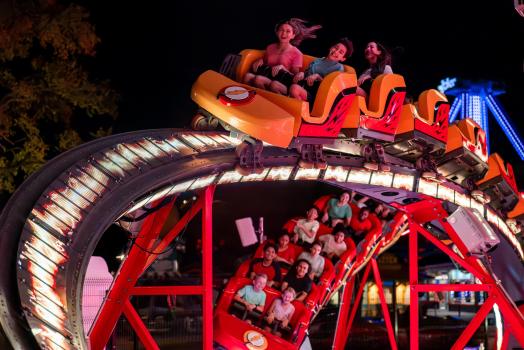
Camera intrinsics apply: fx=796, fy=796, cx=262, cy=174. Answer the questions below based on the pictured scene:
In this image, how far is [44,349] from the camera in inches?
206

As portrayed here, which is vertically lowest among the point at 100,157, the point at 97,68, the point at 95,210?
the point at 95,210

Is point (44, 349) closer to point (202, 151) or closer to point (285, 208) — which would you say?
point (202, 151)

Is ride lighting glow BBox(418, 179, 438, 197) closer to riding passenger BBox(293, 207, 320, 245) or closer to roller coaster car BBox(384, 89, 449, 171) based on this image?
roller coaster car BBox(384, 89, 449, 171)

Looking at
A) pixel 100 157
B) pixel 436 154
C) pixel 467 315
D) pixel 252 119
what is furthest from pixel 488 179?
pixel 467 315

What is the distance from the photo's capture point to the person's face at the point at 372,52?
9.02 meters

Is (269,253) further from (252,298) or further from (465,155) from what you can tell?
(465,155)

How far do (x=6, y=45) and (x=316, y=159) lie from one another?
9015 millimetres

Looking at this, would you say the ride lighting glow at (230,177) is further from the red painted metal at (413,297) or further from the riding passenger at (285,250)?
the riding passenger at (285,250)

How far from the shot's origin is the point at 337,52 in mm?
8070

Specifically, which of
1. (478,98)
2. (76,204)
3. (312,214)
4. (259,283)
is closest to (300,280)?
(259,283)

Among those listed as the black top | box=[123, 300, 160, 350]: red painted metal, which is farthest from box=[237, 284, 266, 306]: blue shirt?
box=[123, 300, 160, 350]: red painted metal

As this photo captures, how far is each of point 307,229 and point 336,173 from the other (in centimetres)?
328

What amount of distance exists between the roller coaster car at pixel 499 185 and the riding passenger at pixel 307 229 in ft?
7.52

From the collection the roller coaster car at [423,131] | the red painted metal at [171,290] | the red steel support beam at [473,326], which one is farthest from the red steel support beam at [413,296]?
the red painted metal at [171,290]
